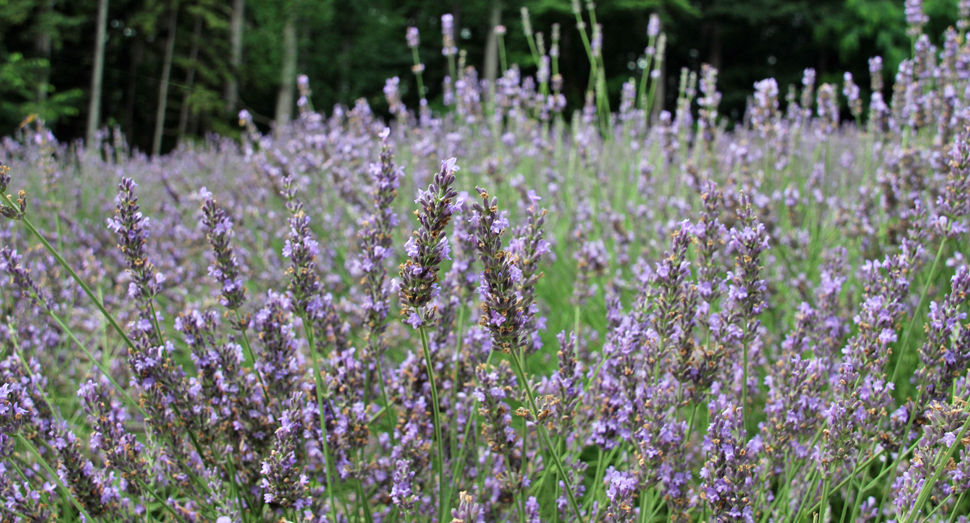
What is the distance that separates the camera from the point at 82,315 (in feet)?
10.2

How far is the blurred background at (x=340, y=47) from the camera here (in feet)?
43.9

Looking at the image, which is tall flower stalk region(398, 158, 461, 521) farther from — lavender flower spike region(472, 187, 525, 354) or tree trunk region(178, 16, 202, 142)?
tree trunk region(178, 16, 202, 142)

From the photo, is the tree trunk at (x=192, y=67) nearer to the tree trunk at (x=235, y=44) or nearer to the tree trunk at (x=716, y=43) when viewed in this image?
the tree trunk at (x=235, y=44)

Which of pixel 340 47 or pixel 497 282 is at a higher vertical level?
pixel 340 47

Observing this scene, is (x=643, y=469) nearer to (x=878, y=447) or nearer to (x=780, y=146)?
(x=878, y=447)

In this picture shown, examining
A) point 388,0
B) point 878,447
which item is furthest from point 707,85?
point 388,0

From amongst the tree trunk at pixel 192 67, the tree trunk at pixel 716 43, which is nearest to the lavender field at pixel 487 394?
the tree trunk at pixel 192 67

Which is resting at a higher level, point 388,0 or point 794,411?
point 388,0

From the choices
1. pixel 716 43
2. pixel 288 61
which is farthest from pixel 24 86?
pixel 716 43

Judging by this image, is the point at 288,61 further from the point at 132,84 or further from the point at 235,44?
the point at 132,84

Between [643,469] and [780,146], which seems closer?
[643,469]

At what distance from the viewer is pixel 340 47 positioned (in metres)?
19.7

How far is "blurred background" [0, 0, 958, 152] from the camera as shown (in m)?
13.4

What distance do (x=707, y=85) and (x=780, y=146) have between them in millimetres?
477
